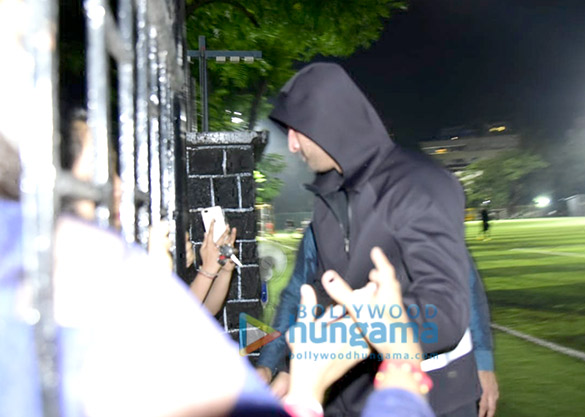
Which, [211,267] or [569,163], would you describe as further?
[569,163]

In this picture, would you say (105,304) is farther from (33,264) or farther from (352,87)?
(352,87)

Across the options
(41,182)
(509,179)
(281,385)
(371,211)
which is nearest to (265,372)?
(281,385)

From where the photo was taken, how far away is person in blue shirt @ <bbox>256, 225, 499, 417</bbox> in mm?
2391

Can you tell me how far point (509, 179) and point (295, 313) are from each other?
9343 cm

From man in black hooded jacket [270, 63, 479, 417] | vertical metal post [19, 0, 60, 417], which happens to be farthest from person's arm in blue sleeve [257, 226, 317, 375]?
vertical metal post [19, 0, 60, 417]

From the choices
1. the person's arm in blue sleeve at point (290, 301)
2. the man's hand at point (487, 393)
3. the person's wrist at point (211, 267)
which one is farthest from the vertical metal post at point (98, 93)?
the person's wrist at point (211, 267)

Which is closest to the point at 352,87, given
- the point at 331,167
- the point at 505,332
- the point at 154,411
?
the point at 331,167

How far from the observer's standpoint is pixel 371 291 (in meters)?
1.05

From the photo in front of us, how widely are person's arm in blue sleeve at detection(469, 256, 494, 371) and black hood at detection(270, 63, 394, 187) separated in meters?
0.78

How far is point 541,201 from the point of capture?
86125mm

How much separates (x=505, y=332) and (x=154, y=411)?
26.5 feet

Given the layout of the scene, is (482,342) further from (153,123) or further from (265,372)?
(153,123)

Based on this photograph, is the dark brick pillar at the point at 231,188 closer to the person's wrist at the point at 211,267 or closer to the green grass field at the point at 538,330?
the person's wrist at the point at 211,267

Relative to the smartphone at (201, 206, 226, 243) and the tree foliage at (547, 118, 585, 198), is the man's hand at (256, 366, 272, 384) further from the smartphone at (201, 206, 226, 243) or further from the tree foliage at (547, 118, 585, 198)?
the tree foliage at (547, 118, 585, 198)
